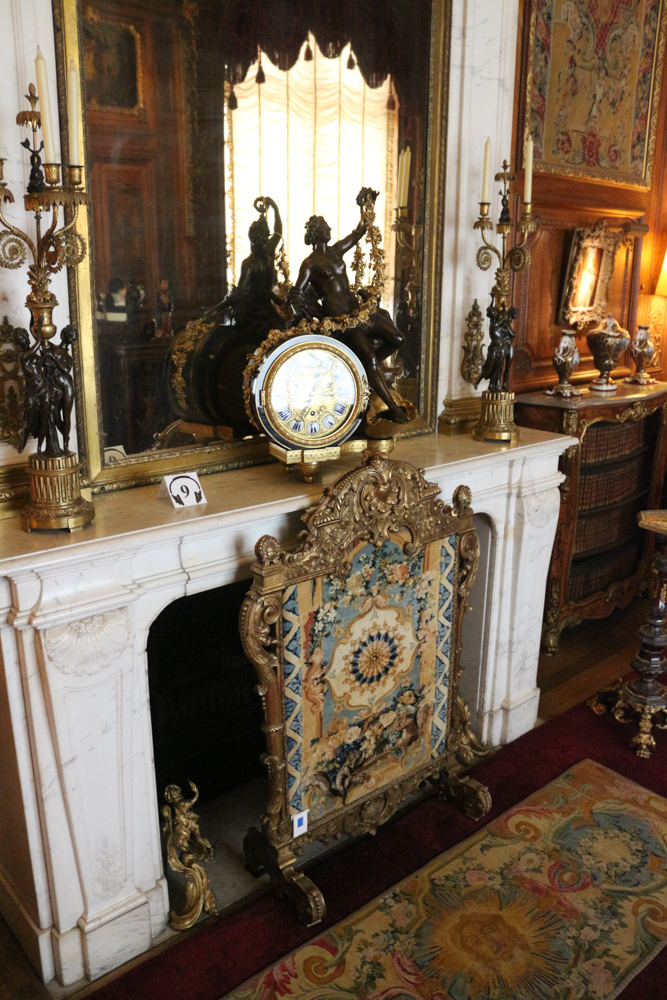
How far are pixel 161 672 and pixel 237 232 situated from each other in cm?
140

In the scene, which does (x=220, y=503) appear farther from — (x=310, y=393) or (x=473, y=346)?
(x=473, y=346)

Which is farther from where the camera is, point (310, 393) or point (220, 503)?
point (310, 393)

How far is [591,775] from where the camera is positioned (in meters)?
2.91

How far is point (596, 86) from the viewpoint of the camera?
3842 millimetres

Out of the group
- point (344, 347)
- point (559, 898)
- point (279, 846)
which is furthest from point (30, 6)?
point (559, 898)

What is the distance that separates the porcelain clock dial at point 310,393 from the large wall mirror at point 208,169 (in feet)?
0.60

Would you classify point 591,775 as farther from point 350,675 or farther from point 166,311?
point 166,311

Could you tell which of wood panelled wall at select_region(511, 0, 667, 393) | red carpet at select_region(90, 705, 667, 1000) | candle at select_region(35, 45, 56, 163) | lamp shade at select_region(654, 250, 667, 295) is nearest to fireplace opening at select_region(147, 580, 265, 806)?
red carpet at select_region(90, 705, 667, 1000)

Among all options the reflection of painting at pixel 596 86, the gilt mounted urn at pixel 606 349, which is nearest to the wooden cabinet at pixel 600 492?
the gilt mounted urn at pixel 606 349

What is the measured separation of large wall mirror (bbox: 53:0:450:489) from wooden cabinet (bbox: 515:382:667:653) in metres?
1.29

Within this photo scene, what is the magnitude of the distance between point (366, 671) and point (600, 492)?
1.95 m

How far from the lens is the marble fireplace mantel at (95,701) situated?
5.91 feet

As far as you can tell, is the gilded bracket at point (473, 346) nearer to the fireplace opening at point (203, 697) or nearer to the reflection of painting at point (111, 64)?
the fireplace opening at point (203, 697)

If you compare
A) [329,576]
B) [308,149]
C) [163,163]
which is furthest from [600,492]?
[163,163]
